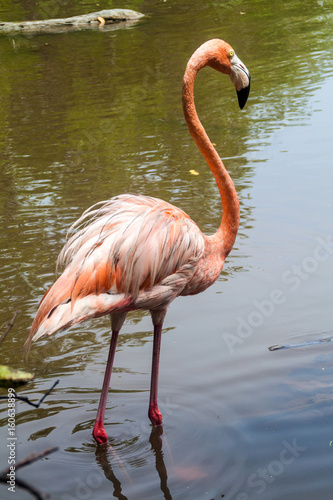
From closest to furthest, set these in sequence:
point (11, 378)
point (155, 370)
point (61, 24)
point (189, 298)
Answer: point (11, 378) < point (155, 370) < point (189, 298) < point (61, 24)

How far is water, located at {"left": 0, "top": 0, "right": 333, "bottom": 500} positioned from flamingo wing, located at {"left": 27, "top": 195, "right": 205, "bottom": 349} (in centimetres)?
72

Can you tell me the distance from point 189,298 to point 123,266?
1739 mm

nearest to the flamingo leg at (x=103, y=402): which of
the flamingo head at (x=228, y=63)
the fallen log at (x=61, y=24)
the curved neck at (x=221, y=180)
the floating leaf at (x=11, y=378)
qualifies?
the curved neck at (x=221, y=180)

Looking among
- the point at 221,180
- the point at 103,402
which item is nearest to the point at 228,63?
the point at 221,180

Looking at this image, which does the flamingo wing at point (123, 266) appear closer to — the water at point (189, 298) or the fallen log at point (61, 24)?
the water at point (189, 298)

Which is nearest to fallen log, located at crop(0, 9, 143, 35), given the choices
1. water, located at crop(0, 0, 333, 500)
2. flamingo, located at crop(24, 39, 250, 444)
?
water, located at crop(0, 0, 333, 500)

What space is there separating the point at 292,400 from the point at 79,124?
5.71m

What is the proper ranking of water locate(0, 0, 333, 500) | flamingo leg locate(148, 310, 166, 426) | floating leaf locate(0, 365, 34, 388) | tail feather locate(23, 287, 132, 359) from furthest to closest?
flamingo leg locate(148, 310, 166, 426)
water locate(0, 0, 333, 500)
tail feather locate(23, 287, 132, 359)
floating leaf locate(0, 365, 34, 388)

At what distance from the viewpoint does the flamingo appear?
284cm

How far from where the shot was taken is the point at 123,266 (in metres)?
2.88

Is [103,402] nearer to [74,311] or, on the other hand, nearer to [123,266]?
[74,311]

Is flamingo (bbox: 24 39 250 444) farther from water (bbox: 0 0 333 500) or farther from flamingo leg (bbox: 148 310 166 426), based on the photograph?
water (bbox: 0 0 333 500)

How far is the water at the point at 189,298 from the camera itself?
3035 mm

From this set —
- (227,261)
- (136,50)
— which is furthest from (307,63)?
(227,261)
